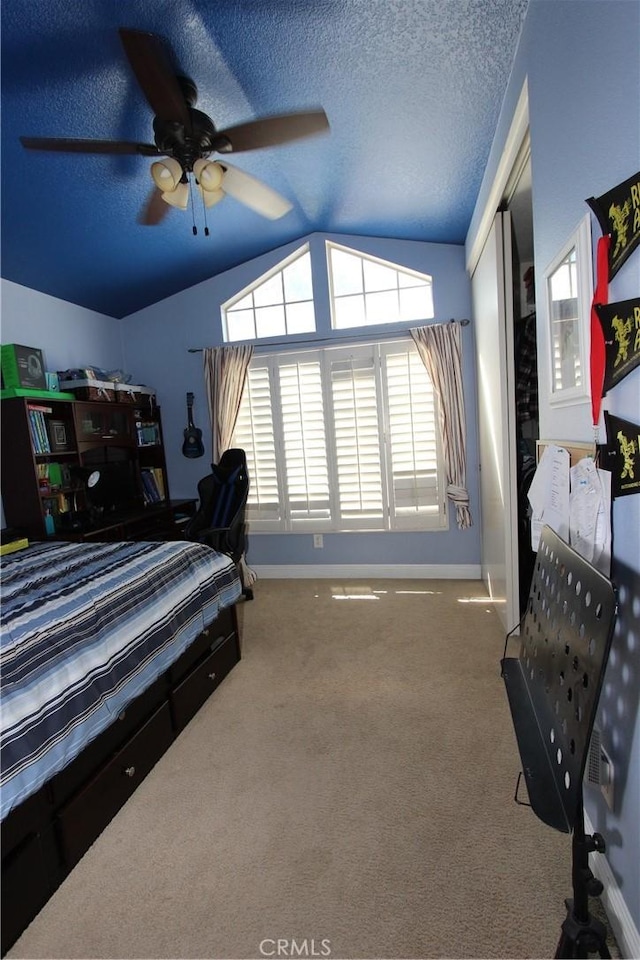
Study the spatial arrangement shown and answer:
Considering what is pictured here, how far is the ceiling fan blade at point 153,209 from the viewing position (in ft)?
7.41

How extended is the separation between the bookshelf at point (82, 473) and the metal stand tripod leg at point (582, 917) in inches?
120

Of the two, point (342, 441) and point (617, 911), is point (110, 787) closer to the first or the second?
point (617, 911)

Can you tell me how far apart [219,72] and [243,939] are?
3042 mm

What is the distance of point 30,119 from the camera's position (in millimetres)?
1960

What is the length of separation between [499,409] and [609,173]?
1.78 metres

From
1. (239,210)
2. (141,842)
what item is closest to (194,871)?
(141,842)

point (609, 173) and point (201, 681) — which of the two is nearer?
point (609, 173)

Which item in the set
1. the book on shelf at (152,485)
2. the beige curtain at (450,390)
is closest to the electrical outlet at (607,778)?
the beige curtain at (450,390)

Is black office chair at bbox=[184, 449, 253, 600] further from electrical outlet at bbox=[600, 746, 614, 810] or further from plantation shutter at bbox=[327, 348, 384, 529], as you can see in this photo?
electrical outlet at bbox=[600, 746, 614, 810]

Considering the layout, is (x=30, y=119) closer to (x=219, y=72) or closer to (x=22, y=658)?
(x=219, y=72)

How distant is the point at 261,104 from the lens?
6.89 feet

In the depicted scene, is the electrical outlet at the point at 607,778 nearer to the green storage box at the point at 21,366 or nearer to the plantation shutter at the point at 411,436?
the plantation shutter at the point at 411,436

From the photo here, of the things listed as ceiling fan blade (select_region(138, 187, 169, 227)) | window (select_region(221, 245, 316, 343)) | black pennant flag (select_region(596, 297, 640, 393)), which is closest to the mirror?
black pennant flag (select_region(596, 297, 640, 393))

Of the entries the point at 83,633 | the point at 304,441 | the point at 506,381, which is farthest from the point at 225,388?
the point at 83,633
